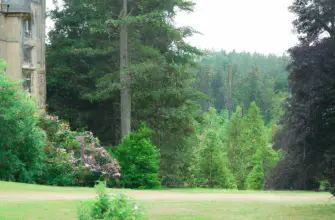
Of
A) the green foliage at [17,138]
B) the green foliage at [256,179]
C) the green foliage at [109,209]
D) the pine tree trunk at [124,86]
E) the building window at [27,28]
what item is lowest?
the green foliage at [256,179]

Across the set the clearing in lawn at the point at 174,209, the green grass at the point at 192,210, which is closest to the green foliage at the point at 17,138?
the clearing in lawn at the point at 174,209

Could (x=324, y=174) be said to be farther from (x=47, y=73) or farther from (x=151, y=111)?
(x=47, y=73)

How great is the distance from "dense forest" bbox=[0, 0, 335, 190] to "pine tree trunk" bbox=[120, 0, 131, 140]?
94 millimetres

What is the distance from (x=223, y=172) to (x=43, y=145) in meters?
24.6

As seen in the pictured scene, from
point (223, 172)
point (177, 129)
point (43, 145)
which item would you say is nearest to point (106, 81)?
point (177, 129)

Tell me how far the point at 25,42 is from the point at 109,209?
2907 cm

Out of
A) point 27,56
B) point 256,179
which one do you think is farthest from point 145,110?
point 256,179

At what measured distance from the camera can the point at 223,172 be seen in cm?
4822

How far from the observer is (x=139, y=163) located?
28.4 metres

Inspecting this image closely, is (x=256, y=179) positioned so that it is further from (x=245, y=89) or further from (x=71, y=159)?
(x=245, y=89)

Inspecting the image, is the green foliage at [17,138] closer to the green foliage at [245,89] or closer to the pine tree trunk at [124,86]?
the pine tree trunk at [124,86]

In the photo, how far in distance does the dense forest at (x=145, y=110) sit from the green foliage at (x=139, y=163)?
0.05 metres

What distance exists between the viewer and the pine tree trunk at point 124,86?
34750mm

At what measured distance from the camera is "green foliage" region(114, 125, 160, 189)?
28.1 meters
